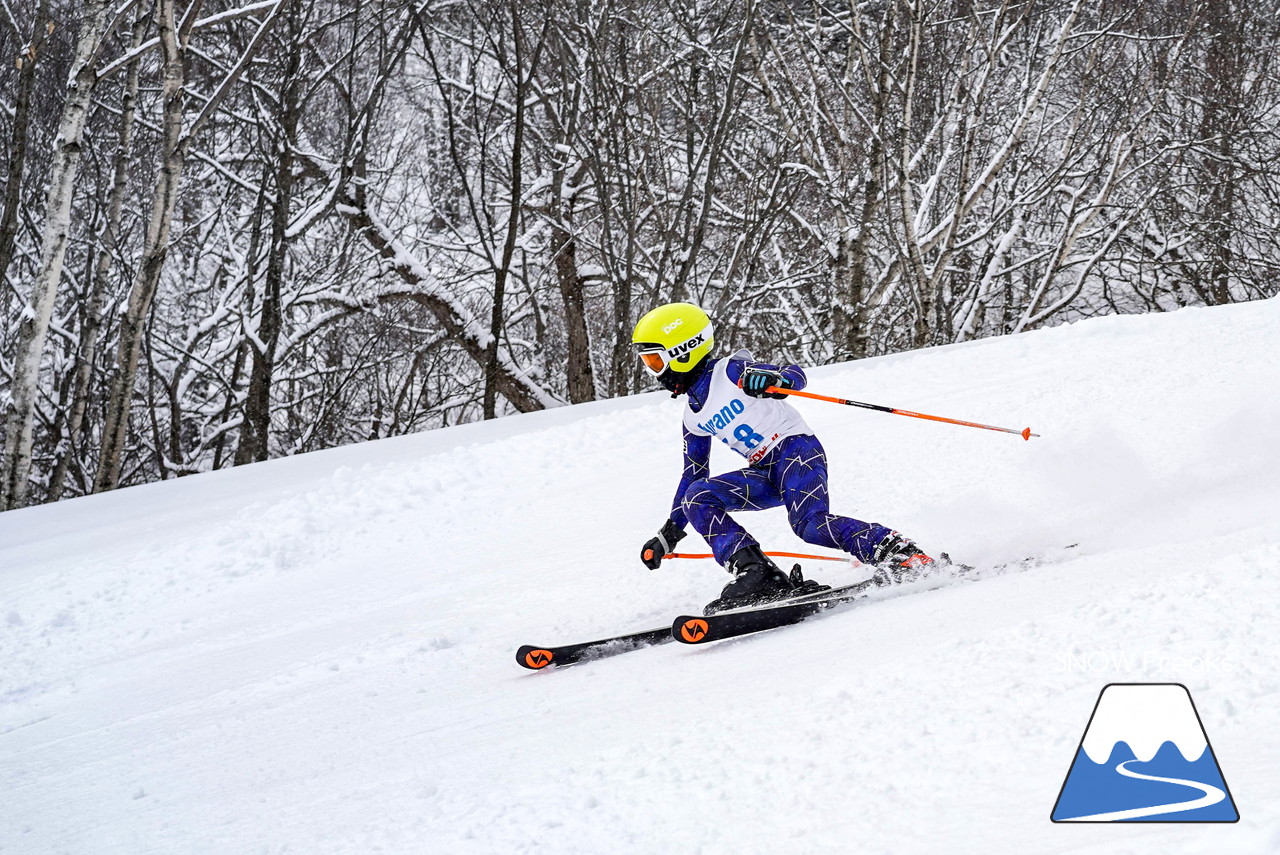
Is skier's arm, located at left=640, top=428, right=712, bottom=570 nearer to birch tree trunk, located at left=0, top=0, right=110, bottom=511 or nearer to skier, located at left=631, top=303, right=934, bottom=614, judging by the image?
skier, located at left=631, top=303, right=934, bottom=614

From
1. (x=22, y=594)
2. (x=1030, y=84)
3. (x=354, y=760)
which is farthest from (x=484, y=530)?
(x=1030, y=84)

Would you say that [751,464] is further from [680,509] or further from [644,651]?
[644,651]

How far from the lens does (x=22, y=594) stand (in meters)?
6.00

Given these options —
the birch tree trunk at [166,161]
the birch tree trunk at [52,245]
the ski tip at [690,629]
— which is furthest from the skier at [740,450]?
the birch tree trunk at [52,245]

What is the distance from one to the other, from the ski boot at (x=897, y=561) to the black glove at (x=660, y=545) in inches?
34.8

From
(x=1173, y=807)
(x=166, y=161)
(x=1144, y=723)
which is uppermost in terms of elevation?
(x=166, y=161)

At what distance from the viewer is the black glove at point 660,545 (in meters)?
4.59

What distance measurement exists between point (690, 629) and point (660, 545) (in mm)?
657

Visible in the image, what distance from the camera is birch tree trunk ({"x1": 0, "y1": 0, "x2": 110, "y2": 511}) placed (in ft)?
30.2

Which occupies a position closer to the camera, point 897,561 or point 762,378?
point 897,561

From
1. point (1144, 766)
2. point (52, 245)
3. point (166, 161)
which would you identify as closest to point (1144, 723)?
point (1144, 766)

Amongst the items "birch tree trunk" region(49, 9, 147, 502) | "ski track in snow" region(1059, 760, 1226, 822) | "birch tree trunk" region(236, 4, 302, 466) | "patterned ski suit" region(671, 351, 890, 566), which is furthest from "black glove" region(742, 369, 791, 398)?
"birch tree trunk" region(236, 4, 302, 466)

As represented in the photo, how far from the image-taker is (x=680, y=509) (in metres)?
4.73

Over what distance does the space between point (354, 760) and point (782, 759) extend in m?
1.54
